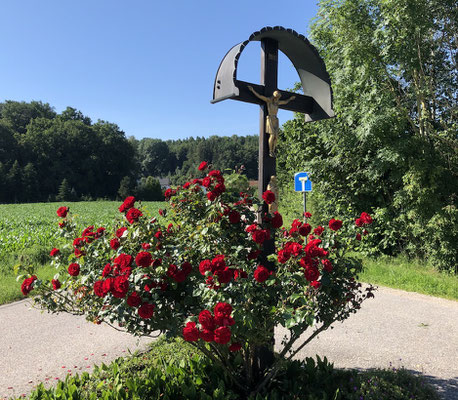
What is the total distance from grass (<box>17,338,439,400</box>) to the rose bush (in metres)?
0.18

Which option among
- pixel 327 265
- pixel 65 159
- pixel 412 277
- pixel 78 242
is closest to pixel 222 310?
pixel 327 265

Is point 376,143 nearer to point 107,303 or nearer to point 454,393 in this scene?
point 454,393

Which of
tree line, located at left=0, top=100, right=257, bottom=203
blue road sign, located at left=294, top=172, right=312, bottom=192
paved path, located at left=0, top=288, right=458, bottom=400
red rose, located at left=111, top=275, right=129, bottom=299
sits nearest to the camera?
red rose, located at left=111, top=275, right=129, bottom=299

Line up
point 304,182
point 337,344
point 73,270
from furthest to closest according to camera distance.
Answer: point 304,182 < point 337,344 < point 73,270

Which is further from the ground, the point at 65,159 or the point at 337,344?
the point at 65,159

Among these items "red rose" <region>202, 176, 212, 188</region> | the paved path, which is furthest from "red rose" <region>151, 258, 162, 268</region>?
the paved path

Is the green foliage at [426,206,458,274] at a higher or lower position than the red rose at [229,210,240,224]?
lower

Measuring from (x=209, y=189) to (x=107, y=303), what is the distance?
3.57 feet

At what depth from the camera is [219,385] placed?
270 cm

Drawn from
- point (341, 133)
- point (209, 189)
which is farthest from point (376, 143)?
point (209, 189)

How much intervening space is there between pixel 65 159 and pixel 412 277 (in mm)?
67263

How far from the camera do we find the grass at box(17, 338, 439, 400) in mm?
2674

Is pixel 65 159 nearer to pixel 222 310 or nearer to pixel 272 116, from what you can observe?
pixel 272 116

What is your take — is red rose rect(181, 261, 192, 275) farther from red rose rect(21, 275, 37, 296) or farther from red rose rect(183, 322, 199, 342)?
red rose rect(21, 275, 37, 296)
